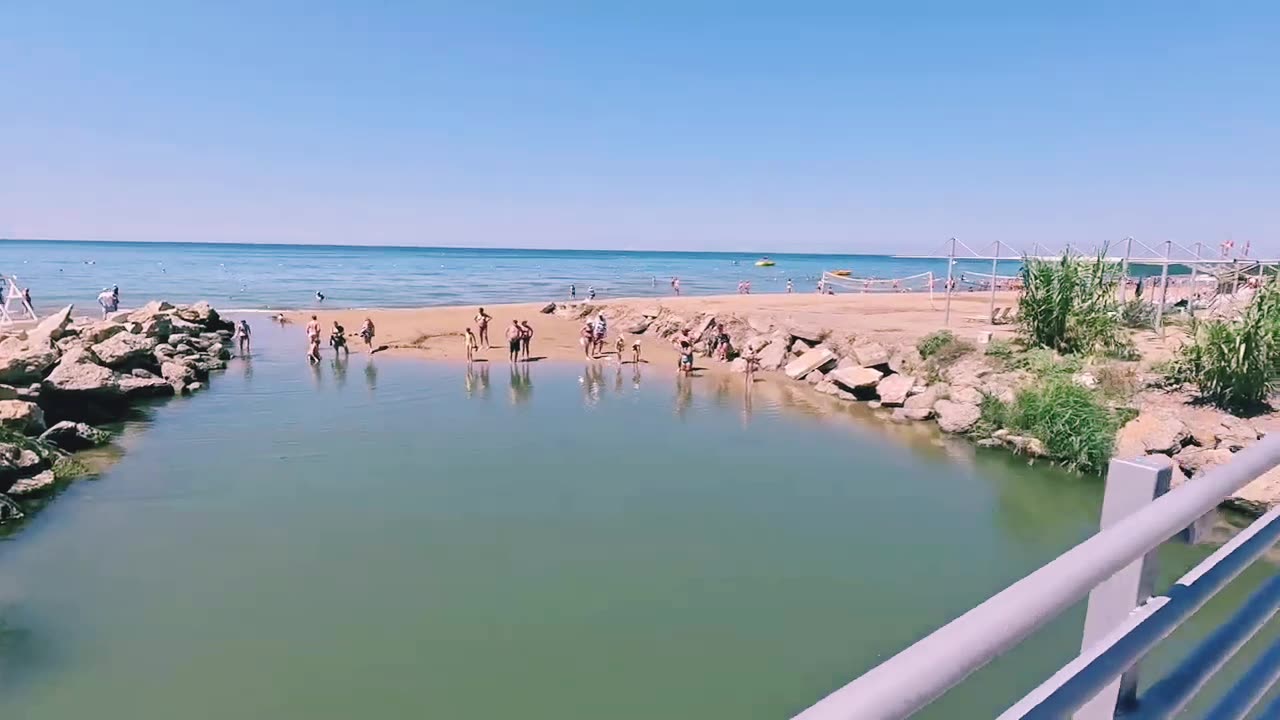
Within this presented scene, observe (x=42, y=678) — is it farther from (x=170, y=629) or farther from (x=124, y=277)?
(x=124, y=277)

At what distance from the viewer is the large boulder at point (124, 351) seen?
22.1 m

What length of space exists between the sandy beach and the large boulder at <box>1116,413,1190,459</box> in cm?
907

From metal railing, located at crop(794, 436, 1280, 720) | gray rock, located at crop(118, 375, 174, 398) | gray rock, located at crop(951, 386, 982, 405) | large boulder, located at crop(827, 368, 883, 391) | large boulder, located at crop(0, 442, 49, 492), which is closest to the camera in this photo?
metal railing, located at crop(794, 436, 1280, 720)

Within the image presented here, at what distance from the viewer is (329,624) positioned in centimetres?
911

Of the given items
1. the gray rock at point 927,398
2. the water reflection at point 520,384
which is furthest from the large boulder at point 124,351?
the gray rock at point 927,398

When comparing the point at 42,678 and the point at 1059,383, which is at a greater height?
the point at 1059,383

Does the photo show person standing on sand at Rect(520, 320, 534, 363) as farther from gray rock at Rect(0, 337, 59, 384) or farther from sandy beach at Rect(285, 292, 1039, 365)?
gray rock at Rect(0, 337, 59, 384)

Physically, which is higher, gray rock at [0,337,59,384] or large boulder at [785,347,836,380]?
gray rock at [0,337,59,384]

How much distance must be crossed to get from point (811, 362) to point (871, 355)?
2.43 m

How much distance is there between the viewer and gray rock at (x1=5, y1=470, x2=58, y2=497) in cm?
1286

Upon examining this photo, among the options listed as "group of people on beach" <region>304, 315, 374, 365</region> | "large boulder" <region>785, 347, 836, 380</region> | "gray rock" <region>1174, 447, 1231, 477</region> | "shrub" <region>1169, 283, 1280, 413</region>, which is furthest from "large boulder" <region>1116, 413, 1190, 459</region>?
"group of people on beach" <region>304, 315, 374, 365</region>

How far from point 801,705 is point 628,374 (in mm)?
18886

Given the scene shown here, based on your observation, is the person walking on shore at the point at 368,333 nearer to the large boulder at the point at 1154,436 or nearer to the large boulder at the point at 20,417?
the large boulder at the point at 20,417

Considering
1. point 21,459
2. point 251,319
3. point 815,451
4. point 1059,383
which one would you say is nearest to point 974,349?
point 1059,383
